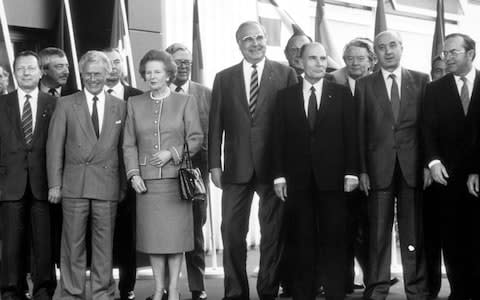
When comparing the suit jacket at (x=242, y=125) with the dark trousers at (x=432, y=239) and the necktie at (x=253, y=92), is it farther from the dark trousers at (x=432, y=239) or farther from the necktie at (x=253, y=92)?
the dark trousers at (x=432, y=239)

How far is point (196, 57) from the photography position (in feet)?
27.7

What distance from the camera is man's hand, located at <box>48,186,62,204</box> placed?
615 cm

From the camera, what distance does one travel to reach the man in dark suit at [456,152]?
6113 millimetres

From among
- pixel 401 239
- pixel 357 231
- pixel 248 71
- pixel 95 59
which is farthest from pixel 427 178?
pixel 95 59

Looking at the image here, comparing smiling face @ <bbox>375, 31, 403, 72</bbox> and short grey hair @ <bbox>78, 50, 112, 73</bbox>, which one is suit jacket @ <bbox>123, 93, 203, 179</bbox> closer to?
short grey hair @ <bbox>78, 50, 112, 73</bbox>

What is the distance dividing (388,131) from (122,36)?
3644mm

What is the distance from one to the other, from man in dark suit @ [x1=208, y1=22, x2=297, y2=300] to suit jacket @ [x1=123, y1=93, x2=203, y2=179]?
0.40 metres

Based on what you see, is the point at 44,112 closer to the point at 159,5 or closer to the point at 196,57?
the point at 196,57

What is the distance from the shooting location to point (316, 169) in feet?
20.1

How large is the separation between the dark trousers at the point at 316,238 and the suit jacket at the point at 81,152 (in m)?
Result: 1.32

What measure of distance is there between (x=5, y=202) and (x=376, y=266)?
9.07 feet

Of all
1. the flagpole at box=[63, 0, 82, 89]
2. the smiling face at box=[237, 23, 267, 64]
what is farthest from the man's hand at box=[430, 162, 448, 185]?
the flagpole at box=[63, 0, 82, 89]

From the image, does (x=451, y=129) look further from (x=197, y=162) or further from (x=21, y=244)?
(x=21, y=244)

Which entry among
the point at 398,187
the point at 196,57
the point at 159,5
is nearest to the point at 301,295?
the point at 398,187
